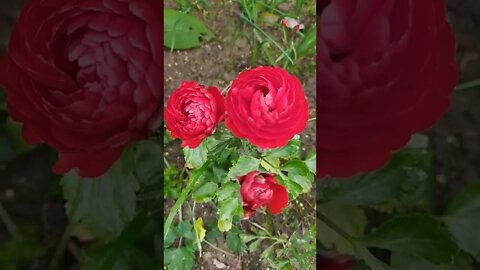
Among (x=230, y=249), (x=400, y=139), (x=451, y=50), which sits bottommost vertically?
(x=230, y=249)

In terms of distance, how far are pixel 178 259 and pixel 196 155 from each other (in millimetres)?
171

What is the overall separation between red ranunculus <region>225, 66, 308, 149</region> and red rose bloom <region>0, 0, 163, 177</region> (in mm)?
129

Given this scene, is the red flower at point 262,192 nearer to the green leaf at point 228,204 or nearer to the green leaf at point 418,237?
the green leaf at point 228,204

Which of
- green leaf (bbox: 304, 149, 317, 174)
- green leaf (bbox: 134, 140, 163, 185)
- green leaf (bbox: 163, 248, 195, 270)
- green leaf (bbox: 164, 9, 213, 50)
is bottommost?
green leaf (bbox: 163, 248, 195, 270)

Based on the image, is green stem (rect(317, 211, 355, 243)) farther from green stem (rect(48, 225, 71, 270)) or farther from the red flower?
green stem (rect(48, 225, 71, 270))

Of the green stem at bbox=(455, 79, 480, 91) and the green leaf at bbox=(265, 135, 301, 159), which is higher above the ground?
the green stem at bbox=(455, 79, 480, 91)

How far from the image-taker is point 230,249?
1051 mm

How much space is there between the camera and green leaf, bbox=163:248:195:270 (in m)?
1.03

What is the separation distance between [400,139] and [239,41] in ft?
0.97

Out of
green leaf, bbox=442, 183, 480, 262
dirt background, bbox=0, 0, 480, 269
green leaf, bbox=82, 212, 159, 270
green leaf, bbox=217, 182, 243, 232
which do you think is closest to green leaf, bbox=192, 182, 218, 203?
green leaf, bbox=217, 182, 243, 232

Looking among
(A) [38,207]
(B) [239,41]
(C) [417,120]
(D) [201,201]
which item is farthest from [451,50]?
(A) [38,207]

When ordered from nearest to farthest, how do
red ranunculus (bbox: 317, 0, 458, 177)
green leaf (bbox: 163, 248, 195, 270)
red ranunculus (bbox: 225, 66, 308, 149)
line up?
red ranunculus (bbox: 317, 0, 458, 177), red ranunculus (bbox: 225, 66, 308, 149), green leaf (bbox: 163, 248, 195, 270)

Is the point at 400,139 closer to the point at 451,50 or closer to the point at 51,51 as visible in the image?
the point at 451,50

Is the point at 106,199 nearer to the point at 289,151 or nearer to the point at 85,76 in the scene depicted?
the point at 85,76
